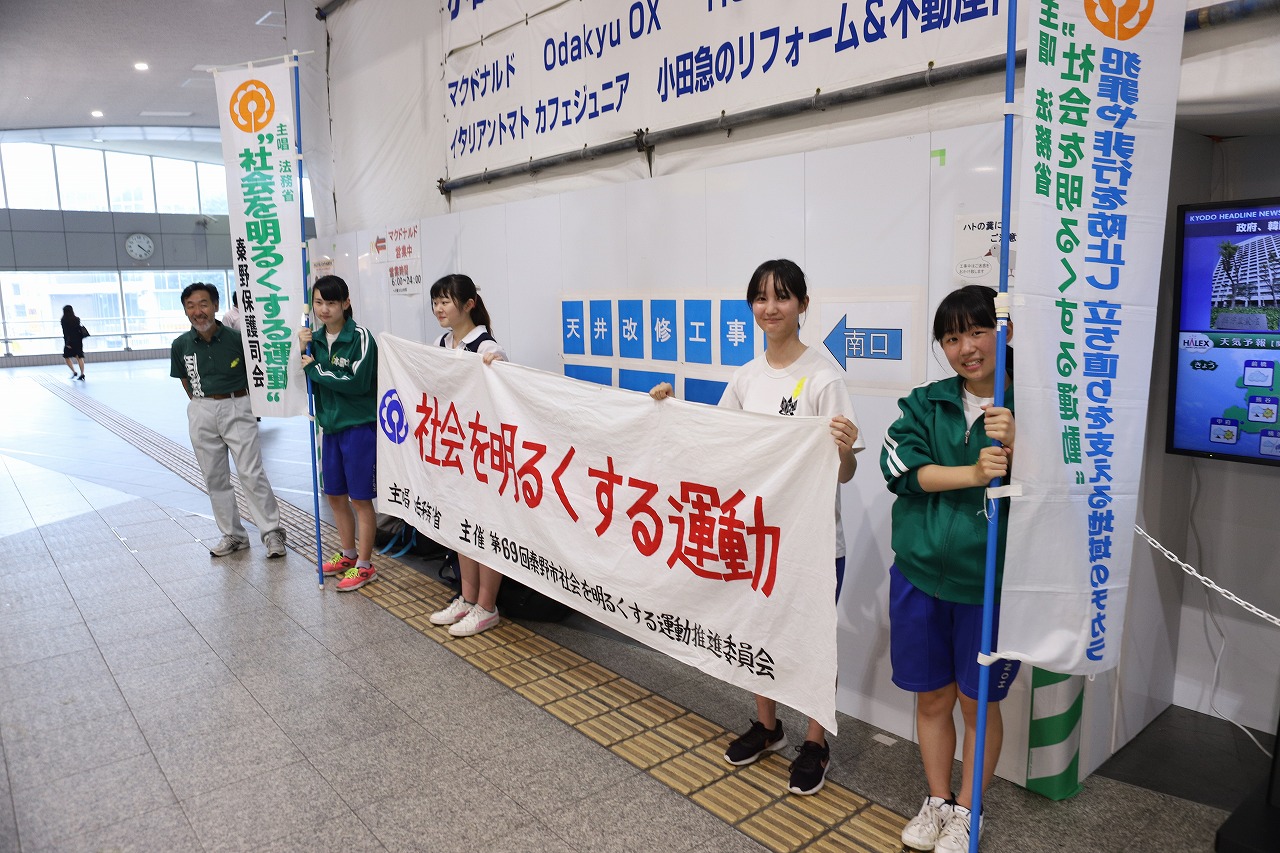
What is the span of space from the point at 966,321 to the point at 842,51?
1.44m

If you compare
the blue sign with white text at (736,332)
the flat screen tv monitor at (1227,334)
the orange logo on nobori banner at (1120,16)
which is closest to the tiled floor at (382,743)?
the flat screen tv monitor at (1227,334)

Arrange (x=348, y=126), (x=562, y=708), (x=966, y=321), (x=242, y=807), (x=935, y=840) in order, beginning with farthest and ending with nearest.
A: 1. (x=348, y=126)
2. (x=562, y=708)
3. (x=242, y=807)
4. (x=935, y=840)
5. (x=966, y=321)

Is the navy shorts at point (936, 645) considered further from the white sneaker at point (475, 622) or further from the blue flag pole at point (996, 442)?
the white sneaker at point (475, 622)

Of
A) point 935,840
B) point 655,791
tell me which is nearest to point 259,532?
point 655,791

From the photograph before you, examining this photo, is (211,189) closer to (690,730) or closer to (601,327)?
(601,327)

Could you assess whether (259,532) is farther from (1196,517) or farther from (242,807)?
(1196,517)

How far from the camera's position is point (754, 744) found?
2852 mm


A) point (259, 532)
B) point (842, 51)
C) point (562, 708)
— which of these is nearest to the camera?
point (842, 51)

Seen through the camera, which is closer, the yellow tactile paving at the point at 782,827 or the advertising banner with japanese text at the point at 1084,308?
the advertising banner with japanese text at the point at 1084,308

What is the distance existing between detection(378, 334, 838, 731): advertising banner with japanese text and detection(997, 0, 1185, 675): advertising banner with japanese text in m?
0.56

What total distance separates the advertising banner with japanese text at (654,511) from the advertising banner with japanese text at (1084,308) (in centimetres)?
56

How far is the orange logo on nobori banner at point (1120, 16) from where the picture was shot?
6.31 feet

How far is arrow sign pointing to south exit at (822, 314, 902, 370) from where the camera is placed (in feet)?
9.48

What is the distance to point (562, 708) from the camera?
10.7ft
